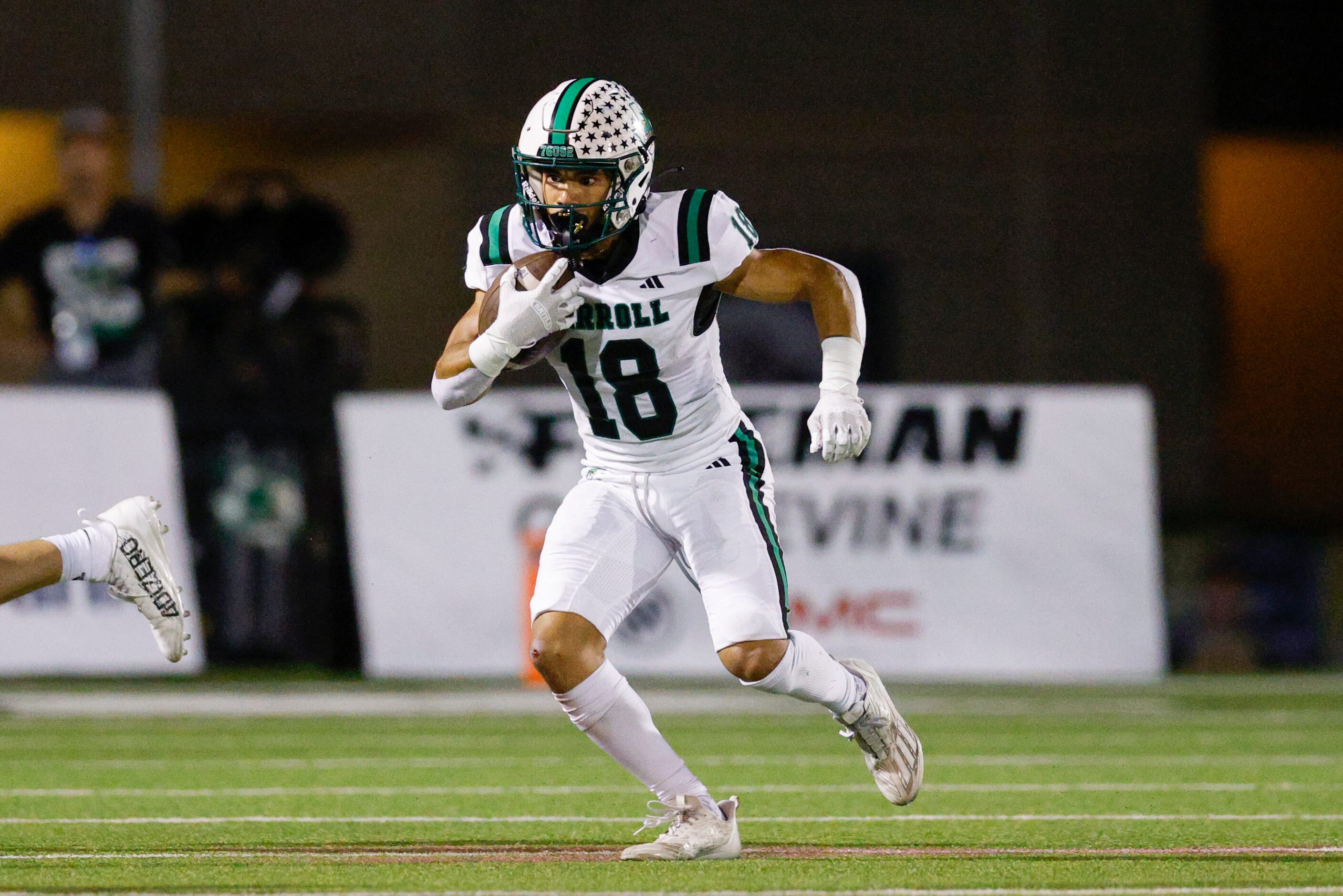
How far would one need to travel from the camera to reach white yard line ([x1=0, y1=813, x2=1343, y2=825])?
Result: 507 centimetres

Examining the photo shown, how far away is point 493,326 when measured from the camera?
4.34 meters

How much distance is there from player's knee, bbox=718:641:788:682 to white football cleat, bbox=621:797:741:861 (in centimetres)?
26

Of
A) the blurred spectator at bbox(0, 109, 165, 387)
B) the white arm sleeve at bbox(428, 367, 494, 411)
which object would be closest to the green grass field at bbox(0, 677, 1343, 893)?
the white arm sleeve at bbox(428, 367, 494, 411)

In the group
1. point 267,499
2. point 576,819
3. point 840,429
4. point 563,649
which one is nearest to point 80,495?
point 267,499

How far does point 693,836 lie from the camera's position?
441 centimetres

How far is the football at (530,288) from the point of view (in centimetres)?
440

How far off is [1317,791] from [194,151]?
33.7ft

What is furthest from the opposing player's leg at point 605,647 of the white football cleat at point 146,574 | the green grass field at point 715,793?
the white football cleat at point 146,574

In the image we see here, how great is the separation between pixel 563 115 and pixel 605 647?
1.12 meters

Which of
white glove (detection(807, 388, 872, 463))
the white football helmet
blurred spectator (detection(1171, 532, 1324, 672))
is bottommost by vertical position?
blurred spectator (detection(1171, 532, 1324, 672))

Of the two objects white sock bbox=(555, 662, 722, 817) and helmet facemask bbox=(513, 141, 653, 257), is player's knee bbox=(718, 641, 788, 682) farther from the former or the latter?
helmet facemask bbox=(513, 141, 653, 257)

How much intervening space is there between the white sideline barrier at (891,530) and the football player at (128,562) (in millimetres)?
3930

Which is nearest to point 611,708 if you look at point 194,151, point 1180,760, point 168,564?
point 168,564

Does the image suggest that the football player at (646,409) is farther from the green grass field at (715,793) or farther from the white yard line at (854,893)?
the white yard line at (854,893)
